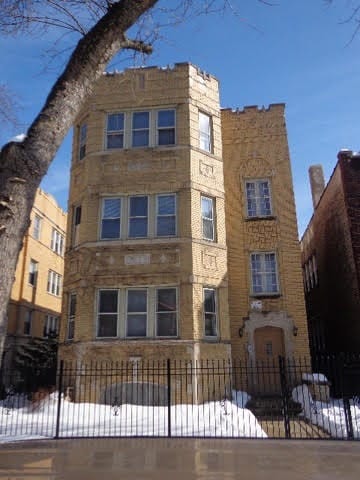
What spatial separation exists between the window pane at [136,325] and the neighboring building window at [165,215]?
10.1 feet

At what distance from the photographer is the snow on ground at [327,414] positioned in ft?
33.1

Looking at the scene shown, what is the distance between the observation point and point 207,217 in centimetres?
1647

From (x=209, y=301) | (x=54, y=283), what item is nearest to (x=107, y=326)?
(x=209, y=301)

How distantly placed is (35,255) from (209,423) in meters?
19.7

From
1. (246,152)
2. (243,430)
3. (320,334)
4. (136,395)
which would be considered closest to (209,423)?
(243,430)

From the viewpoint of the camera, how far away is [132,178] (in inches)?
653

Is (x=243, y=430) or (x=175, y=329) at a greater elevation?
(x=175, y=329)

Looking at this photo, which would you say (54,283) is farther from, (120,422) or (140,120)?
(120,422)

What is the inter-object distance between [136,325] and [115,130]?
26.0 feet

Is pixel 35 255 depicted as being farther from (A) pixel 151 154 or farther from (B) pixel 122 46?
(B) pixel 122 46

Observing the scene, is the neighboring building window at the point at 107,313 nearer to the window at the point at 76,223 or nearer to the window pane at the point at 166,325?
the window pane at the point at 166,325

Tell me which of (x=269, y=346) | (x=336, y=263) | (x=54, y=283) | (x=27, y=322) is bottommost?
(x=269, y=346)

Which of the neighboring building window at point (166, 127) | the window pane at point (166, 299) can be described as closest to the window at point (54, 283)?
the neighboring building window at point (166, 127)

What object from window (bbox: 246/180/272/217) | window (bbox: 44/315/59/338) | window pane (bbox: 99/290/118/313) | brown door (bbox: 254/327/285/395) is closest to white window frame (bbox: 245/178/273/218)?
window (bbox: 246/180/272/217)
